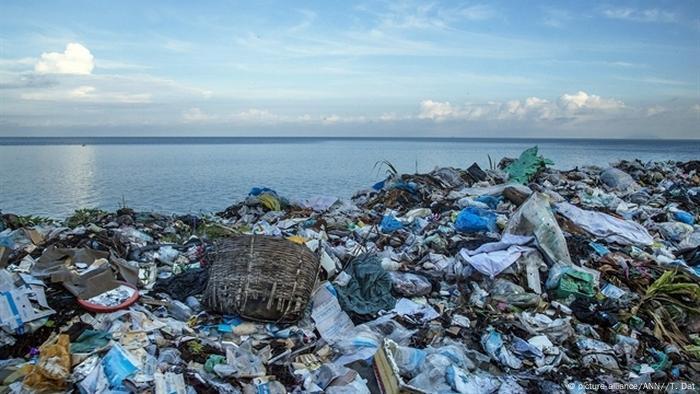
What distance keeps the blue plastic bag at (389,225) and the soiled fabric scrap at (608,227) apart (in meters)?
2.52

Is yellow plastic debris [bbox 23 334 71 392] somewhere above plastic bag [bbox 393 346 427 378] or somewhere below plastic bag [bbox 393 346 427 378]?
above

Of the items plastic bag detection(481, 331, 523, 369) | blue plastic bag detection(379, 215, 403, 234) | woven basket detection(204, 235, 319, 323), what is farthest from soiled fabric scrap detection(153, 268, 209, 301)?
blue plastic bag detection(379, 215, 403, 234)

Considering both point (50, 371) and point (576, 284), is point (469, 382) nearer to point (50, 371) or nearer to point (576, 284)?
point (576, 284)

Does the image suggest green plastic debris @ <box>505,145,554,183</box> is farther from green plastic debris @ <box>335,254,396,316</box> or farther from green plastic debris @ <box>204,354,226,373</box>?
green plastic debris @ <box>204,354,226,373</box>

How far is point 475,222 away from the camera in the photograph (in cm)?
702

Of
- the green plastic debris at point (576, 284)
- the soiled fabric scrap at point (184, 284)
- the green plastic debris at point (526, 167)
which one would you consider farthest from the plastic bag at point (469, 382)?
the green plastic debris at point (526, 167)

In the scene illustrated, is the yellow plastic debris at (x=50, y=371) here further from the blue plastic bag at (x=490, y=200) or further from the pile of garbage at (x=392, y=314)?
the blue plastic bag at (x=490, y=200)

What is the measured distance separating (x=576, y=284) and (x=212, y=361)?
12.3 ft

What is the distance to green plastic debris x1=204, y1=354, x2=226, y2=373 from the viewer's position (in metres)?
3.47

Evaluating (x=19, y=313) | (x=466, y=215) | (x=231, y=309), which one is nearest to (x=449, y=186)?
(x=466, y=215)

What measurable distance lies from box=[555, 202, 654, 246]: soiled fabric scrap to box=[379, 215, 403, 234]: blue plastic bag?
2.52 meters

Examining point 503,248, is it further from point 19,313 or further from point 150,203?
point 150,203

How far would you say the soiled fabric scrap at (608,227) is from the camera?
679cm

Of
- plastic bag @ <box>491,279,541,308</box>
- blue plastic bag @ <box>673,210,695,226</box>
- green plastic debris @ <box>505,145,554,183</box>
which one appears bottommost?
plastic bag @ <box>491,279,541,308</box>
